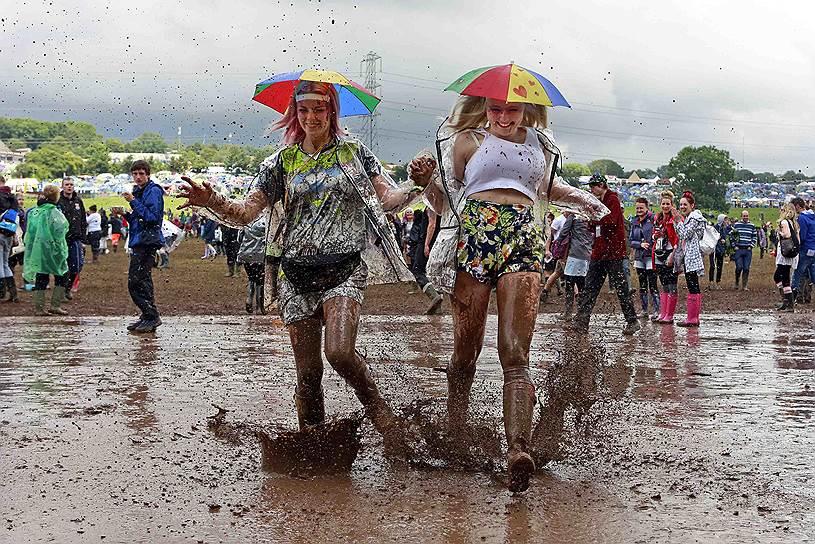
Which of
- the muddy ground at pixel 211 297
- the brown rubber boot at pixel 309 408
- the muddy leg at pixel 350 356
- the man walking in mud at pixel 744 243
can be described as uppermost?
the man walking in mud at pixel 744 243

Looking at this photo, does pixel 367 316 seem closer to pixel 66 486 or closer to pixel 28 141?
pixel 66 486

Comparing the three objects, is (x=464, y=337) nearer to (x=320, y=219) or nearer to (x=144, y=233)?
(x=320, y=219)

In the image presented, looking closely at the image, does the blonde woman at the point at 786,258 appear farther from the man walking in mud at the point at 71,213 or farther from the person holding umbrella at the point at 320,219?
the person holding umbrella at the point at 320,219

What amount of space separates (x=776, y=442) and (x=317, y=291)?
9.62ft

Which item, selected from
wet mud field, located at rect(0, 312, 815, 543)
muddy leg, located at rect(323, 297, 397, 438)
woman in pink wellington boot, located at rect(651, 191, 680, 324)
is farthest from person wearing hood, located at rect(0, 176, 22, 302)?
muddy leg, located at rect(323, 297, 397, 438)

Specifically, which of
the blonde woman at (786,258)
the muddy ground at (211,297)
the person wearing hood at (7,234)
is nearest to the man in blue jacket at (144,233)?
the muddy ground at (211,297)

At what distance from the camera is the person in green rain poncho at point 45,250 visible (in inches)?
605

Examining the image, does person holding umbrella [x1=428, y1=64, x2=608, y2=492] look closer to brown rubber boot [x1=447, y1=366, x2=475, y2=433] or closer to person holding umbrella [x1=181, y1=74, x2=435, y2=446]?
brown rubber boot [x1=447, y1=366, x2=475, y2=433]

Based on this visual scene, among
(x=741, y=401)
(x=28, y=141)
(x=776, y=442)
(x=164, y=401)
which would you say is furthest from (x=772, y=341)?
(x=28, y=141)

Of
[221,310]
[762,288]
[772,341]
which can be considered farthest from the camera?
[762,288]

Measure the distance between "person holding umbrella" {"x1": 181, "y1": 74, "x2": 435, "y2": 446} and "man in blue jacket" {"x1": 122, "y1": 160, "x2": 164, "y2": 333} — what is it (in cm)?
656

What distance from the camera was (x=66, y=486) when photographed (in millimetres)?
5309

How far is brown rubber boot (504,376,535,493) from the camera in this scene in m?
5.05

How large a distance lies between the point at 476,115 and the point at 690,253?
9744 mm
